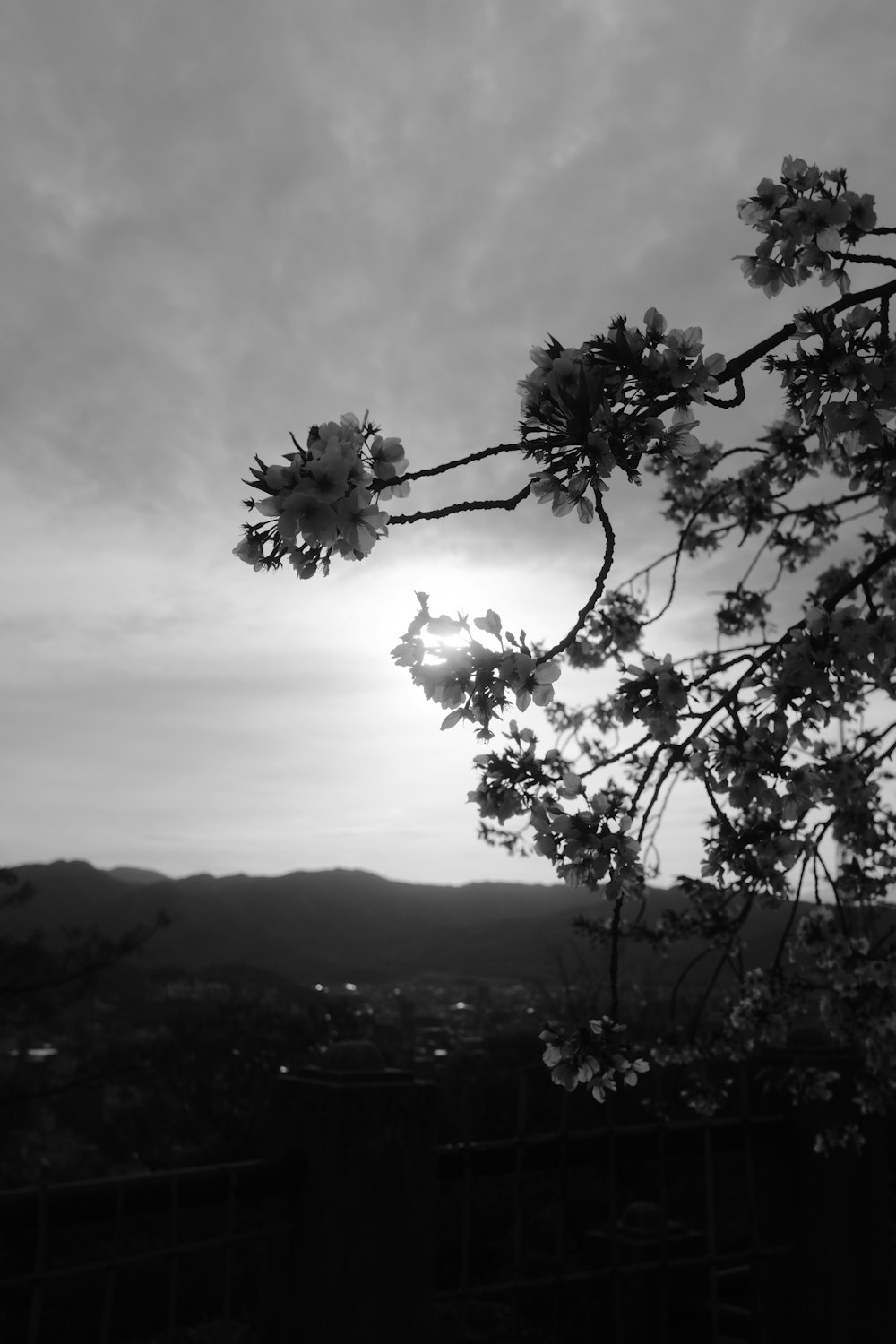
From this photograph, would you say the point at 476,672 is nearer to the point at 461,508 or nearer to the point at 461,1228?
the point at 461,508

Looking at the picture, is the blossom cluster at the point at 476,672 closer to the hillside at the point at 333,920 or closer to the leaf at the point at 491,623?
the leaf at the point at 491,623

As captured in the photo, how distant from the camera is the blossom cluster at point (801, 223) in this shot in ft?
8.86

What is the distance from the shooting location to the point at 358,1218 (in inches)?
103

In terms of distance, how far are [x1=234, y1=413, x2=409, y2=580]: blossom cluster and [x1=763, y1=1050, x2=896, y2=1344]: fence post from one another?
120 inches

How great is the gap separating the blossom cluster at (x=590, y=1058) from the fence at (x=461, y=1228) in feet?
2.35

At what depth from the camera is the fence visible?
2.54 meters

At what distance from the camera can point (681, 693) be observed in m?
2.58

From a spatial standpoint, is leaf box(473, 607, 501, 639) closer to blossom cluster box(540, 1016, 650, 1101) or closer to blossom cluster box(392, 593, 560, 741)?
blossom cluster box(392, 593, 560, 741)

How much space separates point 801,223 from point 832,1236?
11.9 ft

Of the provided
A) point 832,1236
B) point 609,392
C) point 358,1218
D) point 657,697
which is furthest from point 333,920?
point 609,392

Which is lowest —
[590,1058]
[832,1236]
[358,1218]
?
[832,1236]

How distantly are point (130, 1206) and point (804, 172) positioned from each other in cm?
349

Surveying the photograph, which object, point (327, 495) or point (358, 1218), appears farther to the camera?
point (358, 1218)

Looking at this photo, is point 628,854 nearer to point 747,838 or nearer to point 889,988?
point 747,838
